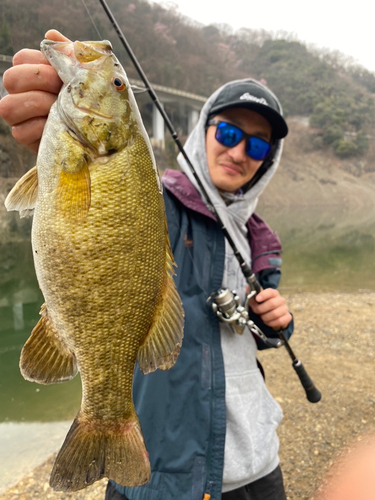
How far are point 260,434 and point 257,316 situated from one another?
2.33 ft

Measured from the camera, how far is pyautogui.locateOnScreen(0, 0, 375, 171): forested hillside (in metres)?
38.3

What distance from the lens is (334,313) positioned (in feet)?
29.4

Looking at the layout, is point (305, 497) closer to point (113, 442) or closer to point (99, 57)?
point (113, 442)

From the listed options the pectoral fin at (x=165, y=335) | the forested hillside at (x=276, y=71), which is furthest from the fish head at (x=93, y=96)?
the forested hillside at (x=276, y=71)

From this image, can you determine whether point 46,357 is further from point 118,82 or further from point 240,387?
point 240,387

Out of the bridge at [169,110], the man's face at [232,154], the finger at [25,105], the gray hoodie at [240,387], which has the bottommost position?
the bridge at [169,110]

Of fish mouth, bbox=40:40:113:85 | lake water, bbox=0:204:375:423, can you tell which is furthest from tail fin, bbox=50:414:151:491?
lake water, bbox=0:204:375:423

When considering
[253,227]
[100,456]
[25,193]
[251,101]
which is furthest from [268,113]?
[100,456]

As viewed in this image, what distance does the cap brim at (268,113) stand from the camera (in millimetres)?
2340

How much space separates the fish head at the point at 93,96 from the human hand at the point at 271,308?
132 centimetres

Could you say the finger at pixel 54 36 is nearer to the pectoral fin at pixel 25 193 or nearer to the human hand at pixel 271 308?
the pectoral fin at pixel 25 193

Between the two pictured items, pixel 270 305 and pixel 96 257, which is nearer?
→ pixel 96 257

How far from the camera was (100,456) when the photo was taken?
126 centimetres

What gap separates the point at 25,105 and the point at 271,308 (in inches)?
65.5
